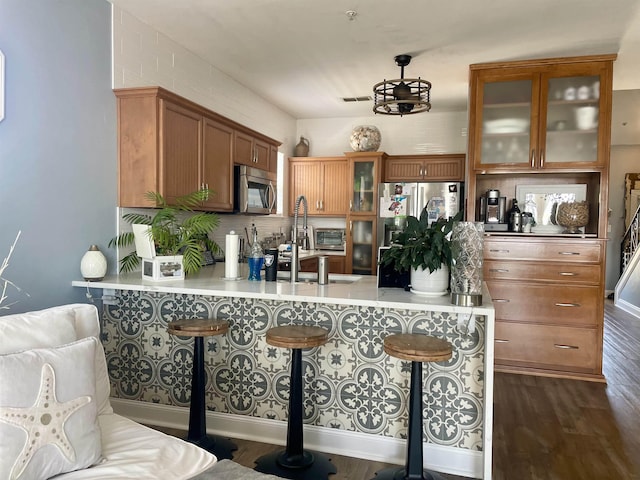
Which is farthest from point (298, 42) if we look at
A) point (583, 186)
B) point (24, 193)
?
point (583, 186)

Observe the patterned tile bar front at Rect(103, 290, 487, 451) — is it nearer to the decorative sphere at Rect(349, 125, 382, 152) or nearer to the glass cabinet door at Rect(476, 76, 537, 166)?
the glass cabinet door at Rect(476, 76, 537, 166)

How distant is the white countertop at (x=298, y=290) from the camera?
7.69ft

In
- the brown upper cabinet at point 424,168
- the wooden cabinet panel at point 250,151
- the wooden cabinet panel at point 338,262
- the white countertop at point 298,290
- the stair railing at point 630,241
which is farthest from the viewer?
the stair railing at point 630,241

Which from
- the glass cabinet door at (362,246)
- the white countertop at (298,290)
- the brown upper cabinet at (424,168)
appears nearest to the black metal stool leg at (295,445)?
the white countertop at (298,290)

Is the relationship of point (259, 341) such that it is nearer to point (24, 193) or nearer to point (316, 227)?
point (24, 193)

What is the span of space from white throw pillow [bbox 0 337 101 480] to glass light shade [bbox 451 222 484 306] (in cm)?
165

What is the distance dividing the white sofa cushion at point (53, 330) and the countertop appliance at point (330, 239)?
4413mm

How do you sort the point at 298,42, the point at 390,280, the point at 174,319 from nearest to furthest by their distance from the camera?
the point at 390,280 < the point at 174,319 < the point at 298,42

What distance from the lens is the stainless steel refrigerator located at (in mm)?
5645

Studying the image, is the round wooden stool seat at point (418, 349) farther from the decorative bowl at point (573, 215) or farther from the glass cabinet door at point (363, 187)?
the glass cabinet door at point (363, 187)

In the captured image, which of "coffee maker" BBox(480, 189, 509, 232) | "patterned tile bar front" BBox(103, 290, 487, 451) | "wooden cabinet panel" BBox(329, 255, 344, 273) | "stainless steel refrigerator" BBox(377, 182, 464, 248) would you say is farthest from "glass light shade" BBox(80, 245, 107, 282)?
"wooden cabinet panel" BBox(329, 255, 344, 273)

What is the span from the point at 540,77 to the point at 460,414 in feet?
9.78

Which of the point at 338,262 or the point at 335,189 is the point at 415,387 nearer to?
the point at 338,262

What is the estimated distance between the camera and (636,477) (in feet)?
7.94
